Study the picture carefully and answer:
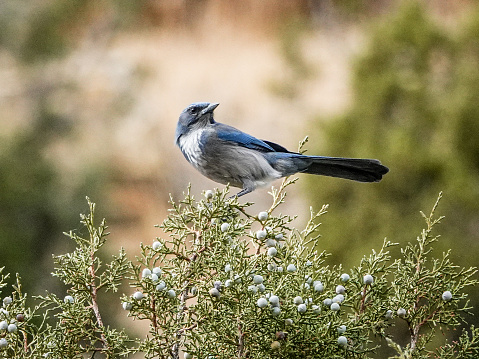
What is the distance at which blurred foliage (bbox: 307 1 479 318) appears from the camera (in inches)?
402

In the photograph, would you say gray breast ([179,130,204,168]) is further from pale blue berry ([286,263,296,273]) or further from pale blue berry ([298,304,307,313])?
pale blue berry ([298,304,307,313])

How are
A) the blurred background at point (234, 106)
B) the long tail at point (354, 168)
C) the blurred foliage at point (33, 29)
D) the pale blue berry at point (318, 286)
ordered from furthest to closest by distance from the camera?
the blurred foliage at point (33, 29), the blurred background at point (234, 106), the long tail at point (354, 168), the pale blue berry at point (318, 286)

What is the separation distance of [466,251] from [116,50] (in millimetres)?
13512

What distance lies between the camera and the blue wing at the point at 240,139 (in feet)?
12.8

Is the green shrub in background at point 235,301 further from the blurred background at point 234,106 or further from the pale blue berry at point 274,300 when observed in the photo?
the blurred background at point 234,106

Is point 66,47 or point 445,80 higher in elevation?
point 66,47

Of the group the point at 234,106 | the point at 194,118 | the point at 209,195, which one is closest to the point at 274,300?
the point at 209,195

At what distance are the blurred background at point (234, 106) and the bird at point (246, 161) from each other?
6.24 meters

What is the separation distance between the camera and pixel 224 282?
2318 millimetres

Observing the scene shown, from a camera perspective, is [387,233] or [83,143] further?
[83,143]

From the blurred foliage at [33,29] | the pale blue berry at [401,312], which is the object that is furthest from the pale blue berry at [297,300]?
the blurred foliage at [33,29]

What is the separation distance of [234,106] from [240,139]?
1542 cm

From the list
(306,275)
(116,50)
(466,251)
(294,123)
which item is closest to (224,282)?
(306,275)

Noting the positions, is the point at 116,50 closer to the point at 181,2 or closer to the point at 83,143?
the point at 181,2
